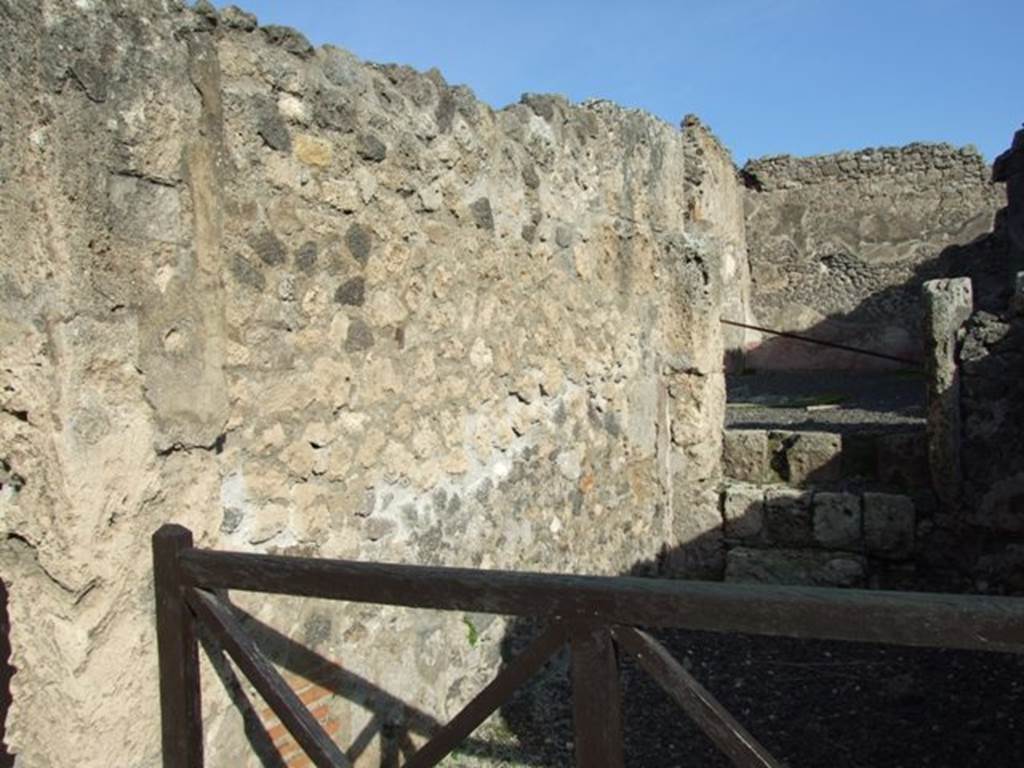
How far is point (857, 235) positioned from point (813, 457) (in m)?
9.11

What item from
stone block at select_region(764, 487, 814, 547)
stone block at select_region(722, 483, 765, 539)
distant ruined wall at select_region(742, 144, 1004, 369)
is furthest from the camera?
distant ruined wall at select_region(742, 144, 1004, 369)

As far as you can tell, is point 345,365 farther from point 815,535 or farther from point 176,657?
point 815,535

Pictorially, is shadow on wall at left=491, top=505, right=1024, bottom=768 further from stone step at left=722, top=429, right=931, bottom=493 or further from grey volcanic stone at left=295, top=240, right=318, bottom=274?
grey volcanic stone at left=295, top=240, right=318, bottom=274

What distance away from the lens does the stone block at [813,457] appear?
5.20 metres

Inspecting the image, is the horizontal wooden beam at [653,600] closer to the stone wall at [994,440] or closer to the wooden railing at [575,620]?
the wooden railing at [575,620]

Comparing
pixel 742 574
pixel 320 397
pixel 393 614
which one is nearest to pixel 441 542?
pixel 393 614

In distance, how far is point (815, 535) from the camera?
504 centimetres

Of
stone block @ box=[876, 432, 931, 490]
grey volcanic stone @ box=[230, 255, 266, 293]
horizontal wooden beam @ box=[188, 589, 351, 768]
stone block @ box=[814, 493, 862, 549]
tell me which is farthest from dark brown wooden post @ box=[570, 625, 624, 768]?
stone block @ box=[876, 432, 931, 490]

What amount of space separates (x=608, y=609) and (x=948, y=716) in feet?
8.90

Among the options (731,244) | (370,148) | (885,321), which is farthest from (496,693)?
(885,321)

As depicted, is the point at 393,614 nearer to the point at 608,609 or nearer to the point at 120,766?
the point at 120,766

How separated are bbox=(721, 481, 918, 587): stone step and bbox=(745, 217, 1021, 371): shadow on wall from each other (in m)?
7.09

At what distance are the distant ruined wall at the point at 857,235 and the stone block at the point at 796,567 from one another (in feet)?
24.9

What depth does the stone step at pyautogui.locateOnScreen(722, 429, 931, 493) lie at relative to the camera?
4.99m
